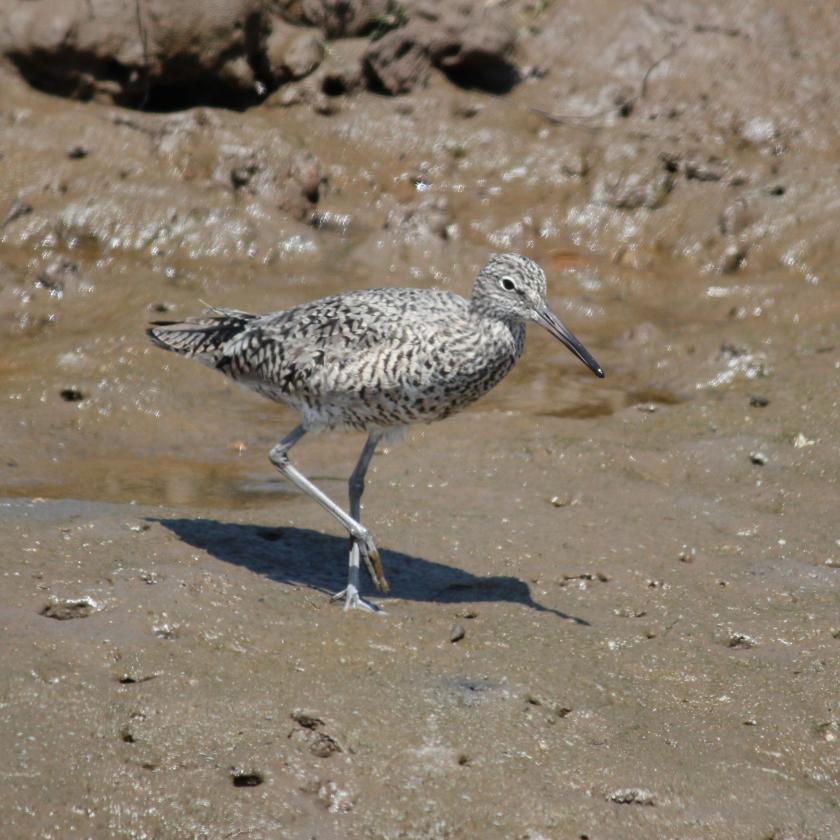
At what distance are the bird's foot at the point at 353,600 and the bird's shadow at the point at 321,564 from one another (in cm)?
21

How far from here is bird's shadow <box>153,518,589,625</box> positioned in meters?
6.73

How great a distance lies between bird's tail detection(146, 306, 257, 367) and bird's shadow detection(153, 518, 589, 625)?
1.00 metres

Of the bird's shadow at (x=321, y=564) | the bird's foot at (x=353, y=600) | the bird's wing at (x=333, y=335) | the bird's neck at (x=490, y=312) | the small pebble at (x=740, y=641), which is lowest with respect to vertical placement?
the bird's shadow at (x=321, y=564)

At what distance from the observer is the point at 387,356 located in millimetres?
6590

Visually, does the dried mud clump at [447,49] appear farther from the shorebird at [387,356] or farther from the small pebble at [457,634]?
the small pebble at [457,634]

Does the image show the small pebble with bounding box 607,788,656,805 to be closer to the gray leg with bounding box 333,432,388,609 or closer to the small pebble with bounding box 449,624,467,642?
the small pebble with bounding box 449,624,467,642

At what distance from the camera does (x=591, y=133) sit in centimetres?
1216

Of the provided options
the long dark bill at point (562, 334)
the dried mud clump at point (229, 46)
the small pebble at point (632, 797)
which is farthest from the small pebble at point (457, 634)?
the dried mud clump at point (229, 46)

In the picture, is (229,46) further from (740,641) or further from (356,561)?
(740,641)

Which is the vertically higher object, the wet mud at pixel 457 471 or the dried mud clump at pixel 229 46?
the dried mud clump at pixel 229 46

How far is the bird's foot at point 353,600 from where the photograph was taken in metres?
6.36

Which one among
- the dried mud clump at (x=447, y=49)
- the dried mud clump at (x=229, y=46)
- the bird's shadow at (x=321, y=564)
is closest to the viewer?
the bird's shadow at (x=321, y=564)

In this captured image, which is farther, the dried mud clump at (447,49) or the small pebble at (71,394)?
the dried mud clump at (447,49)

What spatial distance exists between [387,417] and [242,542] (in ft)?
3.49
